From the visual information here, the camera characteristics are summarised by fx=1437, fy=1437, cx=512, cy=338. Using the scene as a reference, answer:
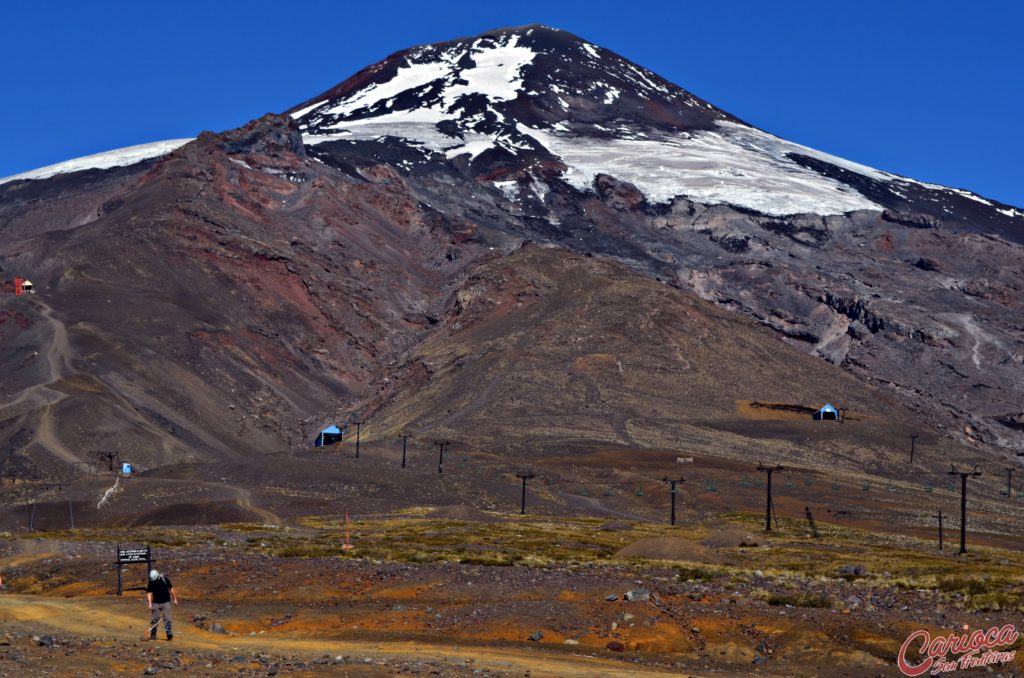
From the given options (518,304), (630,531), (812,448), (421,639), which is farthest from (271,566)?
(518,304)

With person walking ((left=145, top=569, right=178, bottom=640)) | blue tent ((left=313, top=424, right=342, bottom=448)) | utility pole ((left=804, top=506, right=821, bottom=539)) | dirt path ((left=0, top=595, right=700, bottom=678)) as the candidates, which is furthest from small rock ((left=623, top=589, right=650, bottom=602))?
blue tent ((left=313, top=424, right=342, bottom=448))

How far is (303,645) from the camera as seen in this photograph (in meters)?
32.8

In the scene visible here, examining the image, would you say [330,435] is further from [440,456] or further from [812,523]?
[812,523]

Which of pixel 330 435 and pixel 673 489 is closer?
pixel 673 489

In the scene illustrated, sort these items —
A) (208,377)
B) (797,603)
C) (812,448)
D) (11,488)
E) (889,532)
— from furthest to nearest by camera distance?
(208,377) < (812,448) < (11,488) < (889,532) < (797,603)

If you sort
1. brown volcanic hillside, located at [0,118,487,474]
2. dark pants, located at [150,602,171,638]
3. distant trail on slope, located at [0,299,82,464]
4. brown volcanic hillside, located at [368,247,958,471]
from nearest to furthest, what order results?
dark pants, located at [150,602,171,638]
distant trail on slope, located at [0,299,82,464]
brown volcanic hillside, located at [0,118,487,474]
brown volcanic hillside, located at [368,247,958,471]

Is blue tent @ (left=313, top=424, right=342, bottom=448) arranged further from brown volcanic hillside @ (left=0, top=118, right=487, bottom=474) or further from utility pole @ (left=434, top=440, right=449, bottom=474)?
utility pole @ (left=434, top=440, right=449, bottom=474)

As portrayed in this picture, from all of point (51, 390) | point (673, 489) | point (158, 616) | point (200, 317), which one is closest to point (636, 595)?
point (158, 616)

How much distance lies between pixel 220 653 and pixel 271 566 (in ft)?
49.5

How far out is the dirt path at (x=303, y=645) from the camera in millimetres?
30734

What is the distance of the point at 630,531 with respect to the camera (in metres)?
79.6

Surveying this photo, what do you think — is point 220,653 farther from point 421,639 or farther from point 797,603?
point 797,603

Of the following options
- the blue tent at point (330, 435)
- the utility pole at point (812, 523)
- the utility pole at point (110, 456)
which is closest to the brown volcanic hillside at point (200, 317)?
the utility pole at point (110, 456)

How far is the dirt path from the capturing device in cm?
3073
